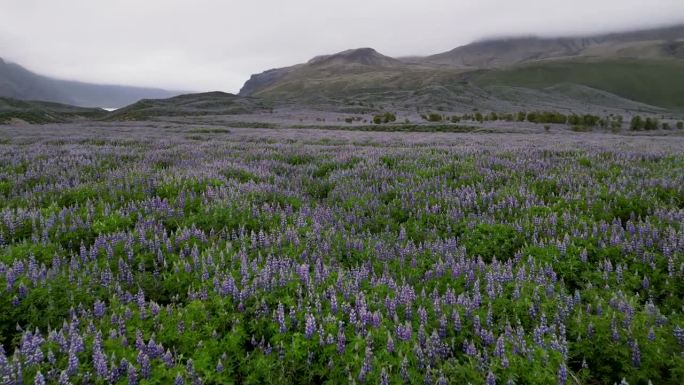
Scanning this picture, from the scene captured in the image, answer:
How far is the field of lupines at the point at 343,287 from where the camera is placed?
3250mm

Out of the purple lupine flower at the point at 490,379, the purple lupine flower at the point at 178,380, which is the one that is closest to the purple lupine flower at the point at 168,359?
the purple lupine flower at the point at 178,380

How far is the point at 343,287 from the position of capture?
4281mm

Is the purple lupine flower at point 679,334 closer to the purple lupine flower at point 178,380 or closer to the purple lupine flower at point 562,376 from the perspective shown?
the purple lupine flower at point 562,376

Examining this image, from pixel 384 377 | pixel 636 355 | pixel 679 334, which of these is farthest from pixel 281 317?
pixel 679 334

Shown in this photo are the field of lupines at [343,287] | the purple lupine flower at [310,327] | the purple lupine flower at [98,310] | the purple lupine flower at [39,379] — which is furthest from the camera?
the purple lupine flower at [98,310]

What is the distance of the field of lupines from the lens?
3.25m

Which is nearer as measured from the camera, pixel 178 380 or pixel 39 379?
pixel 39 379

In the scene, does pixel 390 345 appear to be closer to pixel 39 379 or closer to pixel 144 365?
pixel 144 365

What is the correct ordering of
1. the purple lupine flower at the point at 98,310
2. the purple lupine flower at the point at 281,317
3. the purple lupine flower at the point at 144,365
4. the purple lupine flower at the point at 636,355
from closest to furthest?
the purple lupine flower at the point at 144,365 → the purple lupine flower at the point at 636,355 → the purple lupine flower at the point at 281,317 → the purple lupine flower at the point at 98,310

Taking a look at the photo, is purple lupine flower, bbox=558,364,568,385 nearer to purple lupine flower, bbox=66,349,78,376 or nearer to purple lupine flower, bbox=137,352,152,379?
purple lupine flower, bbox=137,352,152,379

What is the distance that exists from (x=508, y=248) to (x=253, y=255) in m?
3.67

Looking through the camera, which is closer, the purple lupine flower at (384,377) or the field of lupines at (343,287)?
the purple lupine flower at (384,377)

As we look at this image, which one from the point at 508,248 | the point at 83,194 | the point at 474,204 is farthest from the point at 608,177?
the point at 83,194

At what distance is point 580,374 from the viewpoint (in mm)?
3477
